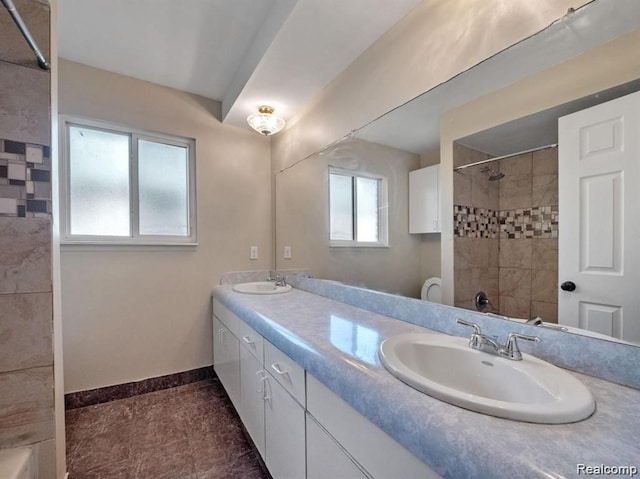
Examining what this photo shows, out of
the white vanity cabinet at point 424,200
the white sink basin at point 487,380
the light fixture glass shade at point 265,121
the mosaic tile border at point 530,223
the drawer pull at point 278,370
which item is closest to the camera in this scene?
the white sink basin at point 487,380

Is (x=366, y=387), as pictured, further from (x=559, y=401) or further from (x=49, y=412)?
(x=49, y=412)

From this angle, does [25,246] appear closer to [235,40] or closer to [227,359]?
[227,359]

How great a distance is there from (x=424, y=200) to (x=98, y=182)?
224 cm

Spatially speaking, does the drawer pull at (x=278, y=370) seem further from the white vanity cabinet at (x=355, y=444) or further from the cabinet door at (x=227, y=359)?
the cabinet door at (x=227, y=359)

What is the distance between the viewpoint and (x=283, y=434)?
112 centimetres

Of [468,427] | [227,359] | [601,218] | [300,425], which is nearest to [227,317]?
[227,359]

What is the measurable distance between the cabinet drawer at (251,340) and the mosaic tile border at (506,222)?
1026 mm

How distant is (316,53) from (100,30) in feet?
4.24

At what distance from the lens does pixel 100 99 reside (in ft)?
6.58

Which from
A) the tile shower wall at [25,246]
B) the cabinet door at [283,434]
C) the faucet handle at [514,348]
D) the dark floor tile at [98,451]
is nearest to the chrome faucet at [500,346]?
the faucet handle at [514,348]

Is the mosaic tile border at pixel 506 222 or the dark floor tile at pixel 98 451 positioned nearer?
the mosaic tile border at pixel 506 222

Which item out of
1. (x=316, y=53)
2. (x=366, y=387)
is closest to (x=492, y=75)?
(x=316, y=53)

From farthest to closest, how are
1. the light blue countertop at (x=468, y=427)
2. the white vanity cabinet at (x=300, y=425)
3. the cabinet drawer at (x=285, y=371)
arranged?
the cabinet drawer at (x=285, y=371)
the white vanity cabinet at (x=300, y=425)
the light blue countertop at (x=468, y=427)

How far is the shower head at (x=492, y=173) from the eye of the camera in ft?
3.36
